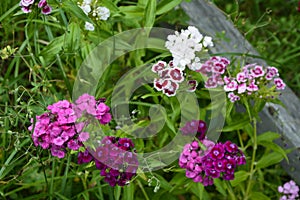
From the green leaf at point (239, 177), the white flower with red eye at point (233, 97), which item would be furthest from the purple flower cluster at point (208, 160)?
the green leaf at point (239, 177)

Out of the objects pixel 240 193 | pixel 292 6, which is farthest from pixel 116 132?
pixel 292 6

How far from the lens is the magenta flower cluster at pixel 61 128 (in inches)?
58.3

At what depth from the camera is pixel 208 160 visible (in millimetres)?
1630

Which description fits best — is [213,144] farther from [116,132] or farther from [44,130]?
[44,130]

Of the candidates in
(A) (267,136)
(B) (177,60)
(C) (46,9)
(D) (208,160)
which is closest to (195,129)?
(D) (208,160)

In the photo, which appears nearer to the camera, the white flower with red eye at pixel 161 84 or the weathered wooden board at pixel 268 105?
the white flower with red eye at pixel 161 84

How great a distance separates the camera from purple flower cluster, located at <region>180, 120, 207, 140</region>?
176cm

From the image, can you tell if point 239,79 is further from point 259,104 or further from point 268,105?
point 268,105

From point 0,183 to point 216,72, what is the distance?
86cm

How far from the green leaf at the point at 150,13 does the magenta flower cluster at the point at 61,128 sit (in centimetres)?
45

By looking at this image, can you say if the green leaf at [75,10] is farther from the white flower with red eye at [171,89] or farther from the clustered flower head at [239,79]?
the clustered flower head at [239,79]

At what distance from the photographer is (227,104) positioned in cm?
184

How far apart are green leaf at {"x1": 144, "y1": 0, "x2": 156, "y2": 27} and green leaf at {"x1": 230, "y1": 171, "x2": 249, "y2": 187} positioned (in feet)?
2.14

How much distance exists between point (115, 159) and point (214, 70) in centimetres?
52
